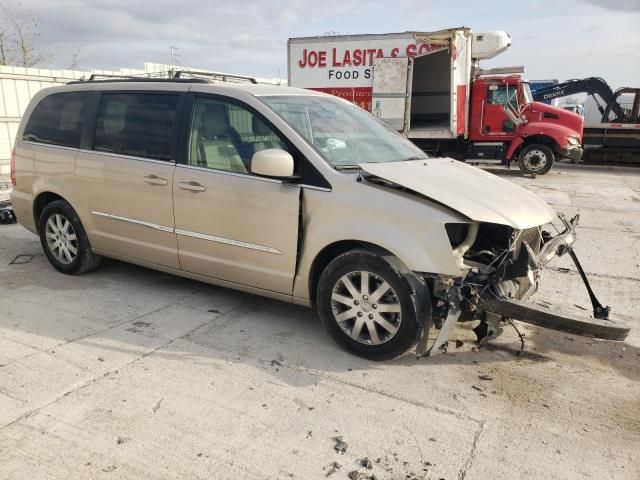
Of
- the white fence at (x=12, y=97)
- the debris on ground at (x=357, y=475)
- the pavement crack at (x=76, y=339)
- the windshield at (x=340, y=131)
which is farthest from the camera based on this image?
the white fence at (x=12, y=97)

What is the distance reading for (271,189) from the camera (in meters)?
3.85

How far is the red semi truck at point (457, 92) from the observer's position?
44.0 ft

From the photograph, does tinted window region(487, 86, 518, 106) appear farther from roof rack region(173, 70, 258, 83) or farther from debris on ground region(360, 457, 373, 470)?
debris on ground region(360, 457, 373, 470)

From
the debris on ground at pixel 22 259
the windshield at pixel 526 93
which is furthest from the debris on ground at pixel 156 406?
the windshield at pixel 526 93

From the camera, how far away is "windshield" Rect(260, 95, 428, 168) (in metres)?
3.95

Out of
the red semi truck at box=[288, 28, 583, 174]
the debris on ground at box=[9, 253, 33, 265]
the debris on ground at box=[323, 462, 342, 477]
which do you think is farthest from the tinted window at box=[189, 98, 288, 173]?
the red semi truck at box=[288, 28, 583, 174]

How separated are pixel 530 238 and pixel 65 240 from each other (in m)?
4.29

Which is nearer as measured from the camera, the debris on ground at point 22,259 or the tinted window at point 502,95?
the debris on ground at point 22,259

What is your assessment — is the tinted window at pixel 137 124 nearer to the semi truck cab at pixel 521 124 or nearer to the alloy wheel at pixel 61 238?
the alloy wheel at pixel 61 238

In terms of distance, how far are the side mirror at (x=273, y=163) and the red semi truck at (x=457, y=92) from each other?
10.5 metres

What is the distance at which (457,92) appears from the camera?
43.6 feet

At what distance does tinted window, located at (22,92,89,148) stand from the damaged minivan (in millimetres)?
17

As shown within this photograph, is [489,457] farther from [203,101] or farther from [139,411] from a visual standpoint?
[203,101]

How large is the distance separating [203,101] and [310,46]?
440 inches
